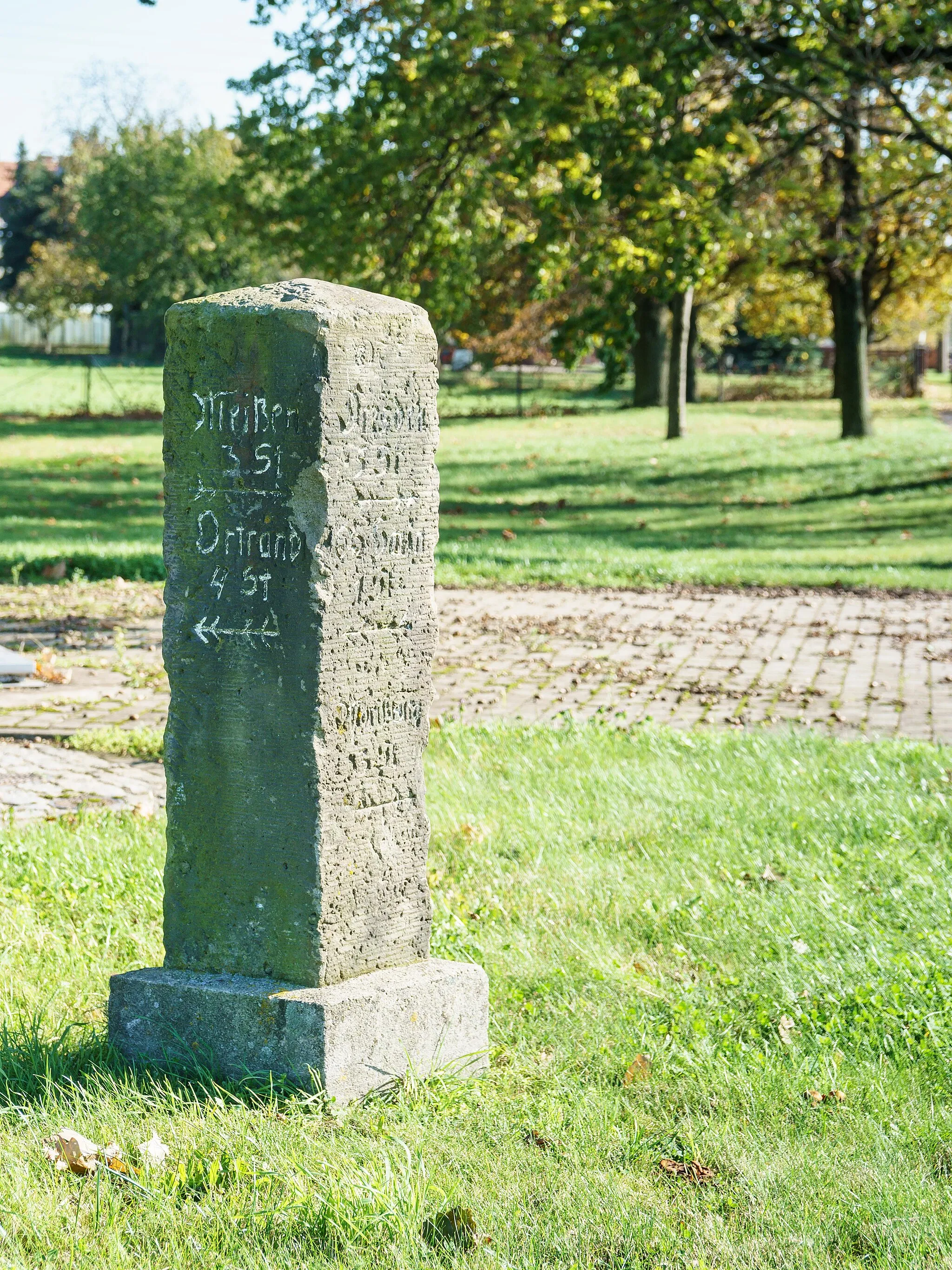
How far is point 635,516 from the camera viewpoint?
65.5ft

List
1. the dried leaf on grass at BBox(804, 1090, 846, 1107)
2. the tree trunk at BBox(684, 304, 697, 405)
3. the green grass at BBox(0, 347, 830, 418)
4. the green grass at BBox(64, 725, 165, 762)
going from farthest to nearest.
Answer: the tree trunk at BBox(684, 304, 697, 405) < the green grass at BBox(0, 347, 830, 418) < the green grass at BBox(64, 725, 165, 762) < the dried leaf on grass at BBox(804, 1090, 846, 1107)

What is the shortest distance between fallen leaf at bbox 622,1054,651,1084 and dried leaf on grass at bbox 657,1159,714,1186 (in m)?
0.38

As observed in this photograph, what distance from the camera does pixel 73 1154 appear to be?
9.66 ft

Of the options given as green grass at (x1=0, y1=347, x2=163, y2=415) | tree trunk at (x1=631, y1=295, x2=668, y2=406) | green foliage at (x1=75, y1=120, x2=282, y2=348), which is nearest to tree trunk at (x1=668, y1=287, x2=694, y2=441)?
tree trunk at (x1=631, y1=295, x2=668, y2=406)

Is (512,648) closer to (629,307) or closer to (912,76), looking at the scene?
(629,307)

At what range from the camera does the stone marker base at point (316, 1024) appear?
3.31 meters

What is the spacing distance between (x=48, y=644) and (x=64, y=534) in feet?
22.5

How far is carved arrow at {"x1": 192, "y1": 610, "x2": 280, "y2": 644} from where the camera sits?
132 inches

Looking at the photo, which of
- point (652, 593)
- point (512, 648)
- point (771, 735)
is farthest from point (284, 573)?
point (652, 593)

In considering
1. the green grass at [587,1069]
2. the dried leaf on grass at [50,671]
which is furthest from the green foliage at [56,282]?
the green grass at [587,1069]

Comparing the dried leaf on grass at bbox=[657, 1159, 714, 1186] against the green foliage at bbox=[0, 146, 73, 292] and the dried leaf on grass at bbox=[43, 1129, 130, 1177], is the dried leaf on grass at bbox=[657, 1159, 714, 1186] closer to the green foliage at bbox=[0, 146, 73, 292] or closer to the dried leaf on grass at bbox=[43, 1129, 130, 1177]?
the dried leaf on grass at bbox=[43, 1129, 130, 1177]

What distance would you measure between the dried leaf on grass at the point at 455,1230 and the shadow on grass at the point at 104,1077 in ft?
1.91

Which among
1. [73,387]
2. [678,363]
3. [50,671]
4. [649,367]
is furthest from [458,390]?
[50,671]

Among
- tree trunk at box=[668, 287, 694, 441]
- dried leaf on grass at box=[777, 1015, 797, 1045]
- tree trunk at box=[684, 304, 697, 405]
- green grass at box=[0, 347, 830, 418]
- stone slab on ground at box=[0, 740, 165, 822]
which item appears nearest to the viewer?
dried leaf on grass at box=[777, 1015, 797, 1045]
